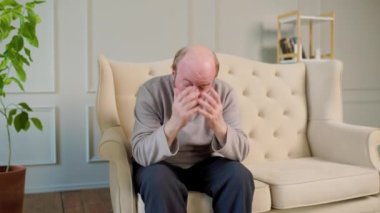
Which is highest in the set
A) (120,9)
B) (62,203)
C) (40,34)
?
(120,9)

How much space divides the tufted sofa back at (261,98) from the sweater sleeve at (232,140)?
1.69 feet

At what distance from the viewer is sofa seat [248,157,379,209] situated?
1.64 meters

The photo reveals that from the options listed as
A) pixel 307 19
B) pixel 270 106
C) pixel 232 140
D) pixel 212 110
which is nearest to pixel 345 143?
pixel 270 106

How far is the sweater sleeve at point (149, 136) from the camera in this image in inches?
55.7

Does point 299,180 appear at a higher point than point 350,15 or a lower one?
lower

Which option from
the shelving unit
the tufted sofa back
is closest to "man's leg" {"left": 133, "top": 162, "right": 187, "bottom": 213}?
the tufted sofa back

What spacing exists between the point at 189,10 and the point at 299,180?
1979mm

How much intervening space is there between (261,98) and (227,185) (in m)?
0.87

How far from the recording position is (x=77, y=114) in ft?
9.98

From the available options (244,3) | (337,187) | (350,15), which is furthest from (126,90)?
(350,15)

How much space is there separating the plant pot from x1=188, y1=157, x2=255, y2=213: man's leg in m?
0.88

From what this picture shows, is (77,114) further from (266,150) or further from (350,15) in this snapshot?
(350,15)

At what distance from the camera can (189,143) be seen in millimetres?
1572

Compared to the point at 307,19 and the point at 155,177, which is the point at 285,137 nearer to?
the point at 155,177
